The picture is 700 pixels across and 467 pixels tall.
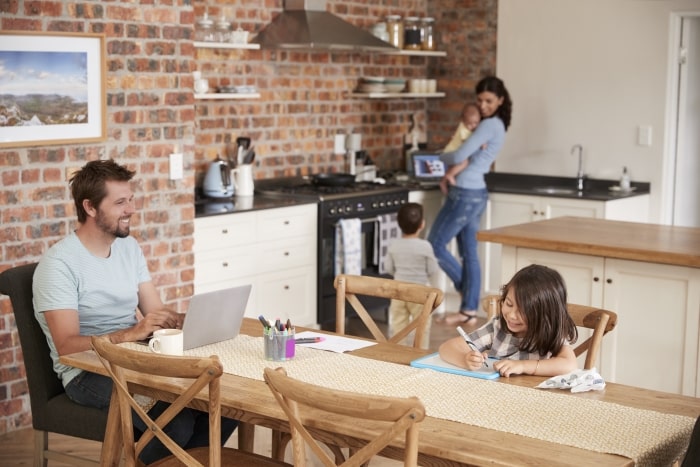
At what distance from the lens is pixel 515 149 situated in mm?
7562

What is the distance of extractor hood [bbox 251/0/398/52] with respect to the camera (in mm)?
6461

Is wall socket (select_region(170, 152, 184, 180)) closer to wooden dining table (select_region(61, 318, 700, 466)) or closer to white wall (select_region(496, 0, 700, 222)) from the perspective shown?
wooden dining table (select_region(61, 318, 700, 466))

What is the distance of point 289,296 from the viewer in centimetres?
624

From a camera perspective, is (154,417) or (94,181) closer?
(154,417)

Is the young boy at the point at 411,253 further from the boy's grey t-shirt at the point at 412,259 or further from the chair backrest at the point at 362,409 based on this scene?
the chair backrest at the point at 362,409

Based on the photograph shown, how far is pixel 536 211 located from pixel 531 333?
401cm

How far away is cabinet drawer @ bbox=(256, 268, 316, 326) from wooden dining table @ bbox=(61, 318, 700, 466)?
9.66ft

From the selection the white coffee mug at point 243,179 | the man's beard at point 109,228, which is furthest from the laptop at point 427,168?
the man's beard at point 109,228

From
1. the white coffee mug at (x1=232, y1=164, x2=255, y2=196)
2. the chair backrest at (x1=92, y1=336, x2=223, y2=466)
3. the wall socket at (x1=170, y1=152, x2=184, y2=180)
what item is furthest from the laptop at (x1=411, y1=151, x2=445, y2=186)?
the chair backrest at (x1=92, y1=336, x2=223, y2=466)

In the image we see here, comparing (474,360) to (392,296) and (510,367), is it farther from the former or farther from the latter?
(392,296)

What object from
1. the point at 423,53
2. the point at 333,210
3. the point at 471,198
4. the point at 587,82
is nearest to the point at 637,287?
the point at 333,210

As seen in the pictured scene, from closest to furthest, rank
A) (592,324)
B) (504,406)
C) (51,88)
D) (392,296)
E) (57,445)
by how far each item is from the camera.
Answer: (504,406)
(592,324)
(392,296)
(57,445)
(51,88)

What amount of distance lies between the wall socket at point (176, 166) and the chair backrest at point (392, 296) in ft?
5.77

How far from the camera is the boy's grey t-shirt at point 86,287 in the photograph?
3.35m
